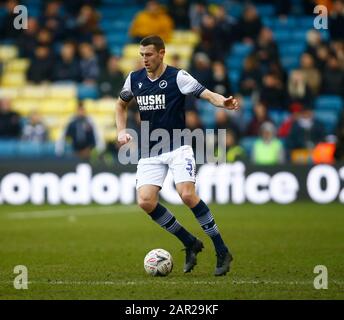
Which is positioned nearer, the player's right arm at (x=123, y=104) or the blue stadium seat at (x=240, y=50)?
the player's right arm at (x=123, y=104)

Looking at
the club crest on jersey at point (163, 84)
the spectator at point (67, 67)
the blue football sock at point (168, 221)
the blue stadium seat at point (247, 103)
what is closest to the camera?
the club crest on jersey at point (163, 84)

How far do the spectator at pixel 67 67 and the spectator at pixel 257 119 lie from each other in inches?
195

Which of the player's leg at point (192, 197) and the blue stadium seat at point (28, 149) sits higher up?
the blue stadium seat at point (28, 149)

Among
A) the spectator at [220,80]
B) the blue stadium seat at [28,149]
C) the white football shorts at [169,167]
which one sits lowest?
the white football shorts at [169,167]

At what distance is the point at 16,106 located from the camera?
80.7 feet

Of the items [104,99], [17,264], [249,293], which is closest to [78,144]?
[104,99]

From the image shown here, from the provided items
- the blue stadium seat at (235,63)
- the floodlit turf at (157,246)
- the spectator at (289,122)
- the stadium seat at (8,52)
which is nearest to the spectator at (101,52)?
the stadium seat at (8,52)

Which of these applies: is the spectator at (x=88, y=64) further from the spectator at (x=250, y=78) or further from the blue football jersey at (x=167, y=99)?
the blue football jersey at (x=167, y=99)

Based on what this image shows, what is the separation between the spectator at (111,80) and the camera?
75.8ft

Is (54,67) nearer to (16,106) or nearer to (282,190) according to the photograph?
(16,106)

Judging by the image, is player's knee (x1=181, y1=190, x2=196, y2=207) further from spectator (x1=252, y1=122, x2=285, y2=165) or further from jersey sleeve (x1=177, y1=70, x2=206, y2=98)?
spectator (x1=252, y1=122, x2=285, y2=165)

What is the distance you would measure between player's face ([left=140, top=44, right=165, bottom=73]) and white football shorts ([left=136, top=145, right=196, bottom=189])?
868 mm
